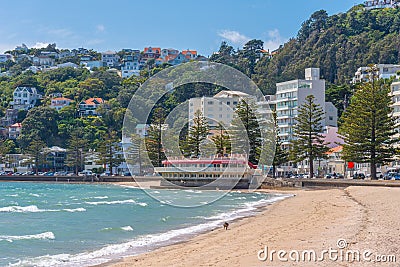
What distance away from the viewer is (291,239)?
15602mm

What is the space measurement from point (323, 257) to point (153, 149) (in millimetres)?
55426

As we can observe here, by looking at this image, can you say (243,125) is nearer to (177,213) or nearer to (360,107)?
(360,107)

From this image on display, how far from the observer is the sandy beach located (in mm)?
12641

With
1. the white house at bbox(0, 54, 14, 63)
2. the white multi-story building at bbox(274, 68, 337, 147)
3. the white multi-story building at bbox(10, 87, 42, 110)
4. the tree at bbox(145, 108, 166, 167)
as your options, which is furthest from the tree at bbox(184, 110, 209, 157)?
the white house at bbox(0, 54, 14, 63)

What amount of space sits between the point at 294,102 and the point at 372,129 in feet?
96.7

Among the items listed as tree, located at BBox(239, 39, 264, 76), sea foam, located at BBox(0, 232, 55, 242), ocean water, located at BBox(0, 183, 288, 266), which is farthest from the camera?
tree, located at BBox(239, 39, 264, 76)

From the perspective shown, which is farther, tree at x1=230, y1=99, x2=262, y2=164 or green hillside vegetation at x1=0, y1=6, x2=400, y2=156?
green hillside vegetation at x1=0, y1=6, x2=400, y2=156

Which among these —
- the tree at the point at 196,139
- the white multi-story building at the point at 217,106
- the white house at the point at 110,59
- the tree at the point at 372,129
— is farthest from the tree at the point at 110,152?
the white house at the point at 110,59

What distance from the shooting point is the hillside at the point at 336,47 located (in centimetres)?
10050

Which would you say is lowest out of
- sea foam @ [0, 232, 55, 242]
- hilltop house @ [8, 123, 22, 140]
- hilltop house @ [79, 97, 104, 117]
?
sea foam @ [0, 232, 55, 242]

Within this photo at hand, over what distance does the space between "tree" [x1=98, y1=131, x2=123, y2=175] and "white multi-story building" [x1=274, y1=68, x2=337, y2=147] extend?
21.3 metres

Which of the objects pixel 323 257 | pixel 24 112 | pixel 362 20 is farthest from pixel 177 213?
pixel 362 20

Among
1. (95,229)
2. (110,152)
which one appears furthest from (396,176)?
(110,152)

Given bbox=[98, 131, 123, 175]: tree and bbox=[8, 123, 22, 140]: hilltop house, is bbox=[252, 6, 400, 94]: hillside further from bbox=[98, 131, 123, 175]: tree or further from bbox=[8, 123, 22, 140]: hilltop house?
bbox=[8, 123, 22, 140]: hilltop house
